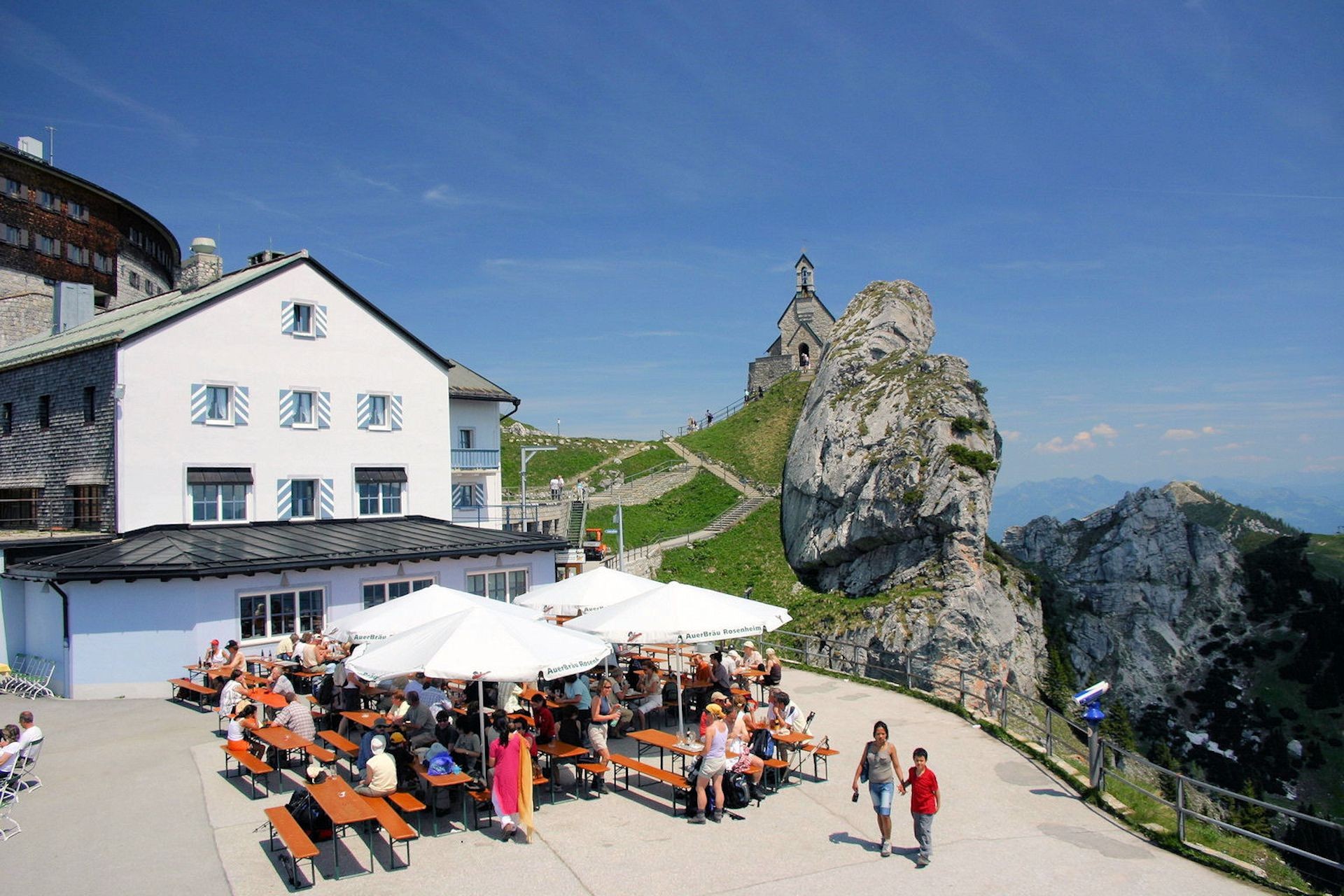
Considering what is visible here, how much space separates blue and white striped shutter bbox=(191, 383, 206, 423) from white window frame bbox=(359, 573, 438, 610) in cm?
719

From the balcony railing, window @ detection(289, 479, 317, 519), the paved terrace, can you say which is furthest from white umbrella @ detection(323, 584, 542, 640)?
the balcony railing

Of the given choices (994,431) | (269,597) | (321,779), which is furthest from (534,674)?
(994,431)

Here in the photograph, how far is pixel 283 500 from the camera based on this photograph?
90.4 feet

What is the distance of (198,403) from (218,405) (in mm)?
756

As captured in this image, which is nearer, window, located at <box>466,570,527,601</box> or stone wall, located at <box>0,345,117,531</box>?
stone wall, located at <box>0,345,117,531</box>

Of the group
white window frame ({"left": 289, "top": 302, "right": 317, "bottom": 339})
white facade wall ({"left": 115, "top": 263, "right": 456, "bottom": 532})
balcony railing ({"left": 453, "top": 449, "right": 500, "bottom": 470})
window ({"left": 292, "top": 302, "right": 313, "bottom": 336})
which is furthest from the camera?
balcony railing ({"left": 453, "top": 449, "right": 500, "bottom": 470})

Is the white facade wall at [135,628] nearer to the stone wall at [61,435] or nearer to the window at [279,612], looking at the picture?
the window at [279,612]

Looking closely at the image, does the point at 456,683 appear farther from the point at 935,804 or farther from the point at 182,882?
the point at 935,804

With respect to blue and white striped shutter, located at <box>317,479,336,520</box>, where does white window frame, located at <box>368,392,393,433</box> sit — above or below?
above

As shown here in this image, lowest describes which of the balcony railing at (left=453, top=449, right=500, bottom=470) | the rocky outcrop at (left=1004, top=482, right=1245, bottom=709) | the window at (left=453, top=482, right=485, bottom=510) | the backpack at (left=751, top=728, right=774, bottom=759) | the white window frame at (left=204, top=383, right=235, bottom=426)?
the rocky outcrop at (left=1004, top=482, right=1245, bottom=709)

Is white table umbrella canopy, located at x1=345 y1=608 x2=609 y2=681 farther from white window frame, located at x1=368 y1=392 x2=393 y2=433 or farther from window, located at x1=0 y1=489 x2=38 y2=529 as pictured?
window, located at x1=0 y1=489 x2=38 y2=529

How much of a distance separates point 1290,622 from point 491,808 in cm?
6570

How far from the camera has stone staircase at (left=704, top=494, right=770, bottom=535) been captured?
53.2m

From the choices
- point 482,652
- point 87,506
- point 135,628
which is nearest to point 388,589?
point 135,628
